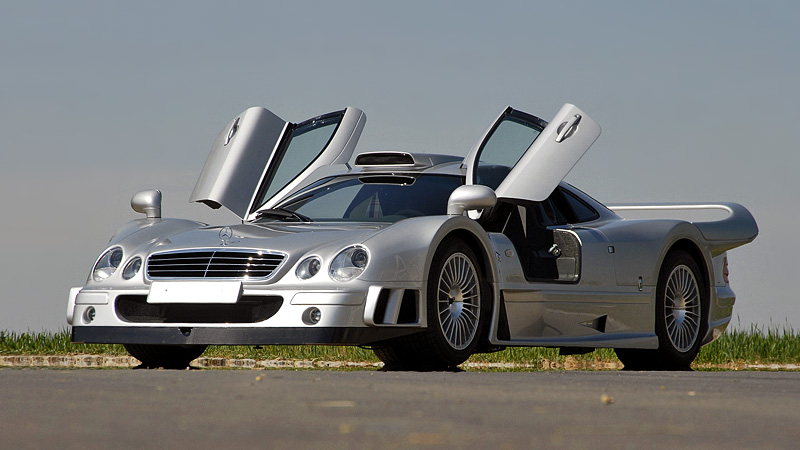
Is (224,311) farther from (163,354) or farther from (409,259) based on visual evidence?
(163,354)

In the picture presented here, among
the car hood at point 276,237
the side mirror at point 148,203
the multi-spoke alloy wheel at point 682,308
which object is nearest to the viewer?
the car hood at point 276,237

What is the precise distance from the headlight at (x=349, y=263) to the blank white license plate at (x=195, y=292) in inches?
24.0

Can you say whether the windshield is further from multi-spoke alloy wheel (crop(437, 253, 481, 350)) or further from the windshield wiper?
multi-spoke alloy wheel (crop(437, 253, 481, 350))

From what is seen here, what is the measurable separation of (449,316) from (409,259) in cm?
52

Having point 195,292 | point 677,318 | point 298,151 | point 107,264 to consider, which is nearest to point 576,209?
point 677,318

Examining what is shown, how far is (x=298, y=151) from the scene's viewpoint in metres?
10.6

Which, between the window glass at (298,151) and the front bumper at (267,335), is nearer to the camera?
the front bumper at (267,335)

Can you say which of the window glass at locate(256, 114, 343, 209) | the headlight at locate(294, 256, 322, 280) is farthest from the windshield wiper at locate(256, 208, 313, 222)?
the headlight at locate(294, 256, 322, 280)

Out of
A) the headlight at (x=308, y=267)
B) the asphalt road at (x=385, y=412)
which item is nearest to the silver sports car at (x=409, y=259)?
the headlight at (x=308, y=267)

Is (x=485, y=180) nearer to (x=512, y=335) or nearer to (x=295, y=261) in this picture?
(x=512, y=335)

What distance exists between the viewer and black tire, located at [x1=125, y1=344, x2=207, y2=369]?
943 cm

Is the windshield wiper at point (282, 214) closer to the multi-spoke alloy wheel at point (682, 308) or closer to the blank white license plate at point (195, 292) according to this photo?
the blank white license plate at point (195, 292)

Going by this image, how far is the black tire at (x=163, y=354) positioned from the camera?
9.43 meters

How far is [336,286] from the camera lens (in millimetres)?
7867
